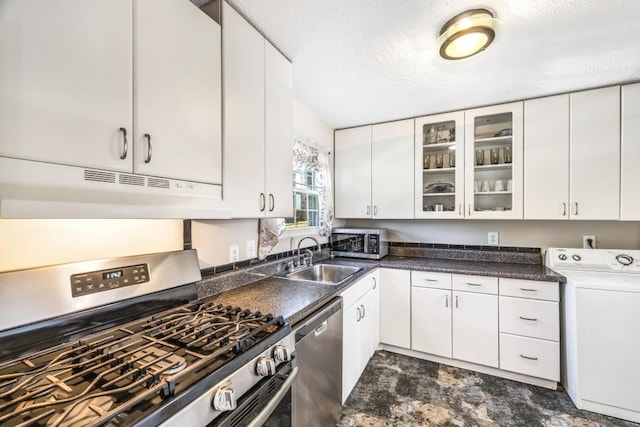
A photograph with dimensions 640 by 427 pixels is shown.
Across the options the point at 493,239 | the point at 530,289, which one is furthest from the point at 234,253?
the point at 493,239

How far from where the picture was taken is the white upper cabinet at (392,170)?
9.00ft

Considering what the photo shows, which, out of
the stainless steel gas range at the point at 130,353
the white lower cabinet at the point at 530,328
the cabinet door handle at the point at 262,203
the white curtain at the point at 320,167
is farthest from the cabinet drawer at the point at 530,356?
the cabinet door handle at the point at 262,203

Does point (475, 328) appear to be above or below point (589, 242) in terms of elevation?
below

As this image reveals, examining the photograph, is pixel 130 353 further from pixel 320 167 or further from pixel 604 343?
pixel 604 343

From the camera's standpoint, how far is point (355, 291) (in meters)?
2.00

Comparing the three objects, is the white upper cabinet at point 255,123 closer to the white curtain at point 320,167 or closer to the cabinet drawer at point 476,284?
the white curtain at point 320,167

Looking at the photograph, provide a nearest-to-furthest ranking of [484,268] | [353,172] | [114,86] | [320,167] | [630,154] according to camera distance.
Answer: [114,86]
[630,154]
[484,268]
[320,167]
[353,172]

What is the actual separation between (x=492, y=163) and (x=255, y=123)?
2151 mm

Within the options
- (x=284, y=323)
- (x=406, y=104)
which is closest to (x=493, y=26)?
(x=406, y=104)

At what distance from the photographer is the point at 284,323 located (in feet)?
3.76

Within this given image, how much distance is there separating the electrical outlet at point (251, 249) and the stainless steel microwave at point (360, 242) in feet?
3.86

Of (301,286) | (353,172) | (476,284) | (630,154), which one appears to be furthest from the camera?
(353,172)

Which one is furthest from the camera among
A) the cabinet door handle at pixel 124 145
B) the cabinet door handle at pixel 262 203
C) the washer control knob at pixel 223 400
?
the cabinet door handle at pixel 262 203

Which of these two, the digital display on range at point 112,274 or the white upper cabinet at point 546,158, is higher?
the white upper cabinet at point 546,158
